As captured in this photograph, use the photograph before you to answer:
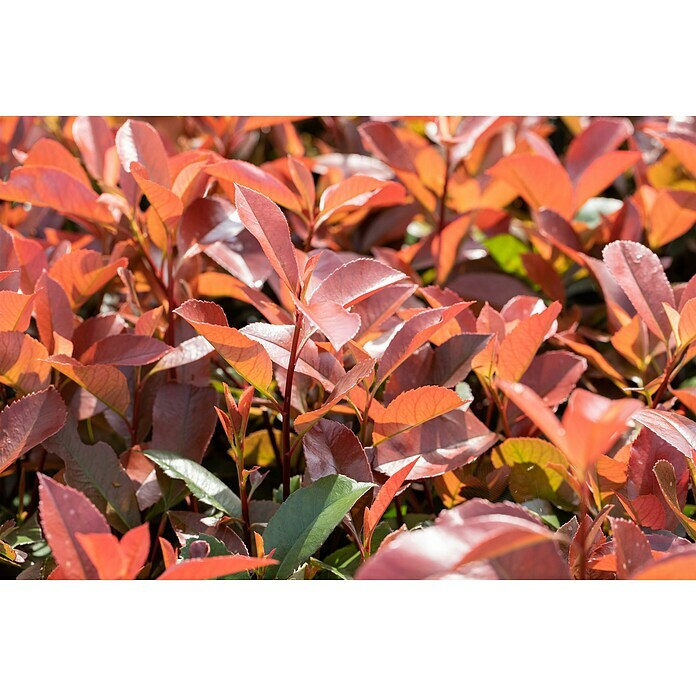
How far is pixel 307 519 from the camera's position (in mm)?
713

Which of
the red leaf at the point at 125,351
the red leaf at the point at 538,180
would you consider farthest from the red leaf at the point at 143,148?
the red leaf at the point at 538,180

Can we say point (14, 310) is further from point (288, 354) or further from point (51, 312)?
point (288, 354)

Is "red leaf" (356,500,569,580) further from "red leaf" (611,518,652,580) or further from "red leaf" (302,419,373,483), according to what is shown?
"red leaf" (302,419,373,483)

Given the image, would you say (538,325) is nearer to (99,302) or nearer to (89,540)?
(89,540)

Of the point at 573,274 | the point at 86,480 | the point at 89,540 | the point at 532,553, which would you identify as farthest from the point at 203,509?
the point at 573,274

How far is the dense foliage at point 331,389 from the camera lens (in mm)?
609

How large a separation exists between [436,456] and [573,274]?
1.76 feet

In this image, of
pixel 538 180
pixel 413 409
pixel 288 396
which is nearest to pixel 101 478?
pixel 288 396

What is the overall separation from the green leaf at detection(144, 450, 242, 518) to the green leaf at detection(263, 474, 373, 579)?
0.26 feet

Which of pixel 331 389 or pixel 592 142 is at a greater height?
pixel 592 142

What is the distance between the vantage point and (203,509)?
3.02 feet

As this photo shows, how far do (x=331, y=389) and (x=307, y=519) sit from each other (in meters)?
0.13

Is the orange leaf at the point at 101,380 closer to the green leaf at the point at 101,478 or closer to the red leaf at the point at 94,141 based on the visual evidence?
the green leaf at the point at 101,478

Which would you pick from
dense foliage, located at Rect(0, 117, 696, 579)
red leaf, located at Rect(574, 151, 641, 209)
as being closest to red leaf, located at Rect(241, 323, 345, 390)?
dense foliage, located at Rect(0, 117, 696, 579)
